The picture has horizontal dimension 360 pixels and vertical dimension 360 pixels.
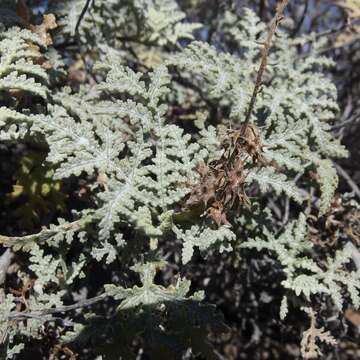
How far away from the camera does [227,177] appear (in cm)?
180

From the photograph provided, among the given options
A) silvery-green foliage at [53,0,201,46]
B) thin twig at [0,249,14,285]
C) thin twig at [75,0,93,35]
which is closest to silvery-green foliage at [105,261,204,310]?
thin twig at [0,249,14,285]

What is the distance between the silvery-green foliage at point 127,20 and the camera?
2641mm

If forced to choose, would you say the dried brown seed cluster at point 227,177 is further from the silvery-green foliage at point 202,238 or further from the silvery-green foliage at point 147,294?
the silvery-green foliage at point 147,294

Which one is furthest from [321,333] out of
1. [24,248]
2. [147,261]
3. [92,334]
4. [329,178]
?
[24,248]

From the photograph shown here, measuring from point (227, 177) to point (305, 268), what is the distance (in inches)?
25.4

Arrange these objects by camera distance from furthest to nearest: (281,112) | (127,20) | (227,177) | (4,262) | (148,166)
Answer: (127,20) < (281,112) < (4,262) < (148,166) < (227,177)

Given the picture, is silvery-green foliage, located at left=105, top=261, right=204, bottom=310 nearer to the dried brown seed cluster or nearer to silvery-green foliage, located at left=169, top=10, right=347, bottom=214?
the dried brown seed cluster

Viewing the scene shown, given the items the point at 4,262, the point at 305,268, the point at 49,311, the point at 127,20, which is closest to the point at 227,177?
the point at 305,268

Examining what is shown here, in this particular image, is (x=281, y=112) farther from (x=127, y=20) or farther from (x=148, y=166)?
(x=127, y=20)

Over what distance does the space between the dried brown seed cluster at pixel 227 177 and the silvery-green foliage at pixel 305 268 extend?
362mm

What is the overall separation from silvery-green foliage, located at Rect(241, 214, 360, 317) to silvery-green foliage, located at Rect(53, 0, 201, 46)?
1.17 metres

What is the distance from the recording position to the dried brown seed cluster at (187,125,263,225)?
1.78 meters

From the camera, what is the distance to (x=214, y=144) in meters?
2.12

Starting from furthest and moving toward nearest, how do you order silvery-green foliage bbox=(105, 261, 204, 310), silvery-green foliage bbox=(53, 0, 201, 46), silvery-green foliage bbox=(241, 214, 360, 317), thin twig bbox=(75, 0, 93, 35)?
silvery-green foliage bbox=(53, 0, 201, 46), thin twig bbox=(75, 0, 93, 35), silvery-green foliage bbox=(241, 214, 360, 317), silvery-green foliage bbox=(105, 261, 204, 310)
